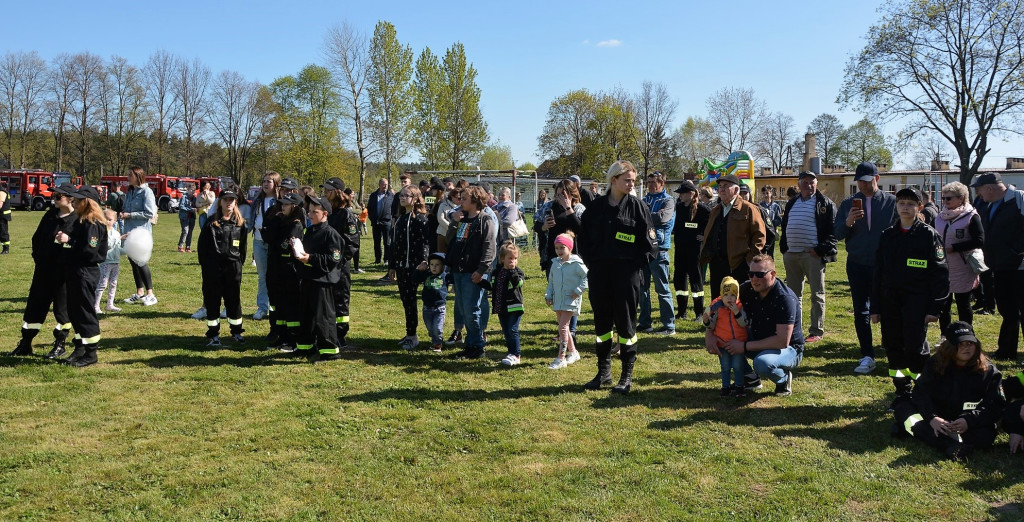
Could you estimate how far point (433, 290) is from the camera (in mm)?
7520

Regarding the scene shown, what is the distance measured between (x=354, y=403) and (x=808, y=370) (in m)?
4.44

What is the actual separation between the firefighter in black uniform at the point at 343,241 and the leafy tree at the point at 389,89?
39.7 m

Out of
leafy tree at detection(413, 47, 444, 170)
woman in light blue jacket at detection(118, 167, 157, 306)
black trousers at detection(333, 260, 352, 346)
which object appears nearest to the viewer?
black trousers at detection(333, 260, 352, 346)

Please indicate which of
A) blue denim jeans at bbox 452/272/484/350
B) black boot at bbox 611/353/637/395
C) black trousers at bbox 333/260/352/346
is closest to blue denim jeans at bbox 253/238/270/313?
black trousers at bbox 333/260/352/346

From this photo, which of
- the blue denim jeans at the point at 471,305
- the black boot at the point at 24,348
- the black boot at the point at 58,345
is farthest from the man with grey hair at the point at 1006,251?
the black boot at the point at 24,348

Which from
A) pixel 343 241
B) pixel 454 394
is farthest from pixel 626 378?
pixel 343 241

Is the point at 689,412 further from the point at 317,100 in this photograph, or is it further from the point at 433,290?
the point at 317,100

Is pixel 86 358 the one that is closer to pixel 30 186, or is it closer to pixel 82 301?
pixel 82 301

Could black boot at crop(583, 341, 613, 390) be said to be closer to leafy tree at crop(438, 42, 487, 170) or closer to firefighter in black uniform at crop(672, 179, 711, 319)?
firefighter in black uniform at crop(672, 179, 711, 319)

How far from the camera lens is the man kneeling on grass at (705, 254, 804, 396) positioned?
561 centimetres

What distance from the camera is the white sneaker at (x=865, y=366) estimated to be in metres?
6.68

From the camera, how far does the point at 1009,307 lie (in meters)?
6.97

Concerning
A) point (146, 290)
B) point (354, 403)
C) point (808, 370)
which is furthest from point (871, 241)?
point (146, 290)

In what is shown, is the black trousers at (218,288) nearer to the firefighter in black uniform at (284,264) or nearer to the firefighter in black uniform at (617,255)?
the firefighter in black uniform at (284,264)
